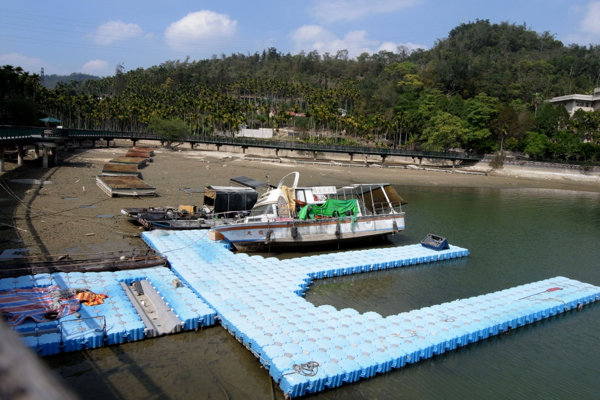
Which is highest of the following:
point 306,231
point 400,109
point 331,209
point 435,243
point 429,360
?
point 400,109

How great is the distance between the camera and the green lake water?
1383 cm

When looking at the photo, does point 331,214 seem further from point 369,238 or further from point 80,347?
point 80,347

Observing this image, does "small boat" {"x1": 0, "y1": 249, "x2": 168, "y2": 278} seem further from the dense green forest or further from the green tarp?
the dense green forest

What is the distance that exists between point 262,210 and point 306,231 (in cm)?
301

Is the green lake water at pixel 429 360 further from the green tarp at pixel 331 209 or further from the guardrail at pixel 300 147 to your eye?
the guardrail at pixel 300 147

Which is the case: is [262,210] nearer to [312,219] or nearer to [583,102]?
[312,219]

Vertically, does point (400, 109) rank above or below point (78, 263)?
above

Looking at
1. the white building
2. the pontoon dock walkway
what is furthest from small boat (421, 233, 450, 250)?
the white building

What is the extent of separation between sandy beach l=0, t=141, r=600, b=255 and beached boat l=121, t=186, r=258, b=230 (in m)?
1.11

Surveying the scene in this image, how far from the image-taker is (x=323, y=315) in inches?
701

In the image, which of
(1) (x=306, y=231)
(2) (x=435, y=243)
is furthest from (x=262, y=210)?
Answer: (2) (x=435, y=243)

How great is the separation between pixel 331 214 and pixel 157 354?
16.0 metres

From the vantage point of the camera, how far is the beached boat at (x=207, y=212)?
2891cm

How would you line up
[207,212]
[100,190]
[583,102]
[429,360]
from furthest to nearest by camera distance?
[583,102] → [100,190] → [207,212] → [429,360]
